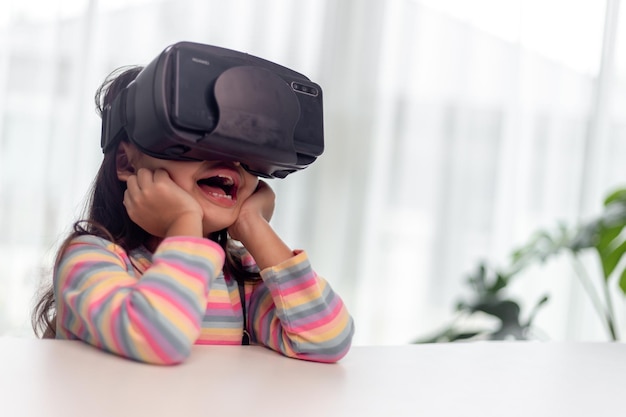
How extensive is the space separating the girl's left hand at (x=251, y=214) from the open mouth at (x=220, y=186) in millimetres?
19

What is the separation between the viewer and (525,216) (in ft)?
7.73

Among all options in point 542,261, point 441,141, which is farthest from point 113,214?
point 441,141

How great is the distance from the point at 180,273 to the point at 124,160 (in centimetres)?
21

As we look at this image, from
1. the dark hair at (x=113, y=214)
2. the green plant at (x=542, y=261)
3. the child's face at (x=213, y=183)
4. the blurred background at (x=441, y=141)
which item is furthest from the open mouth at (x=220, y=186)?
the blurred background at (x=441, y=141)

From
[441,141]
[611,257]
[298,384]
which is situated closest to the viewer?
[298,384]

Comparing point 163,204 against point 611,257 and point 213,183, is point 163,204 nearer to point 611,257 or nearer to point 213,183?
point 213,183

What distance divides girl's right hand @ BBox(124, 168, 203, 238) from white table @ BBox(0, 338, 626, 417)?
0.38ft

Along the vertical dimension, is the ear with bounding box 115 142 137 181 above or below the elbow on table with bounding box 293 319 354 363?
above

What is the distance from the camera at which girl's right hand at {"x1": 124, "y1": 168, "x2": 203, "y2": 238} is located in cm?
70

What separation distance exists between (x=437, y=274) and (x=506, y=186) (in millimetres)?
345

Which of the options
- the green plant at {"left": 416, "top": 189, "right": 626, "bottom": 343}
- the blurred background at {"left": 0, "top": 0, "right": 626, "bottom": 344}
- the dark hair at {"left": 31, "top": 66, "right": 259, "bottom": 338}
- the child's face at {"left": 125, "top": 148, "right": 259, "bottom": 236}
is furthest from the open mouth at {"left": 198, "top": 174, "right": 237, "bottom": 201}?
the blurred background at {"left": 0, "top": 0, "right": 626, "bottom": 344}

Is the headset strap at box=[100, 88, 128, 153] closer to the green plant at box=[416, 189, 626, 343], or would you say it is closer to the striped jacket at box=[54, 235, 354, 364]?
the striped jacket at box=[54, 235, 354, 364]

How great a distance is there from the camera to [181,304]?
25.1 inches

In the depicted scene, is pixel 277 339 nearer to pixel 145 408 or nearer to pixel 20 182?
pixel 145 408
